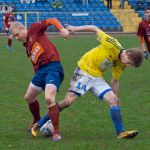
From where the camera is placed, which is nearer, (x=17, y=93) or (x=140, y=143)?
(x=140, y=143)

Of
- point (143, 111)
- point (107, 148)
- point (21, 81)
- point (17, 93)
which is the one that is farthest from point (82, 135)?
point (21, 81)

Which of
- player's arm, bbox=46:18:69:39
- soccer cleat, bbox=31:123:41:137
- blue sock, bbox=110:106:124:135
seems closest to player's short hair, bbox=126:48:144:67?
blue sock, bbox=110:106:124:135

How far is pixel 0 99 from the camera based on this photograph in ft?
38.7

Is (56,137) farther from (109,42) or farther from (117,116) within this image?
(109,42)

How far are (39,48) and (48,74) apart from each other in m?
0.44

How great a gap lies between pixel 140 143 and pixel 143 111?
2.72 m

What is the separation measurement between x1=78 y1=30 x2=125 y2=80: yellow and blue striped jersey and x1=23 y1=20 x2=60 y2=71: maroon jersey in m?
0.46

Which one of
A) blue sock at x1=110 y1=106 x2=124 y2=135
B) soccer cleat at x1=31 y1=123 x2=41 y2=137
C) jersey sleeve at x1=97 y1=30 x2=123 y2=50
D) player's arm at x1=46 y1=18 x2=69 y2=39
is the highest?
player's arm at x1=46 y1=18 x2=69 y2=39

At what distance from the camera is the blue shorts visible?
8034mm

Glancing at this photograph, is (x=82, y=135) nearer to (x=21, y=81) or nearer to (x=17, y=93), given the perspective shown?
(x=17, y=93)

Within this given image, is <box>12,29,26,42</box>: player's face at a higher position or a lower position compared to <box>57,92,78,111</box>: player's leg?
higher

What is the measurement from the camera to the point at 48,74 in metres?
8.07

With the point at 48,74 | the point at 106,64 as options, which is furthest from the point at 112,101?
the point at 48,74

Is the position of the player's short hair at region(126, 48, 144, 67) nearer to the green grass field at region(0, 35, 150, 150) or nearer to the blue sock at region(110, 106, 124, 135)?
the blue sock at region(110, 106, 124, 135)
